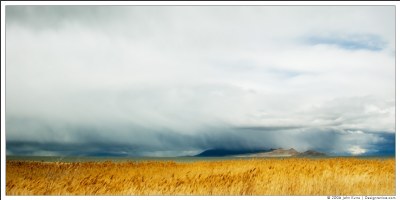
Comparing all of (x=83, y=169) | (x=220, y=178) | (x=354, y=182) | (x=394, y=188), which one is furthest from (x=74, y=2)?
(x=394, y=188)

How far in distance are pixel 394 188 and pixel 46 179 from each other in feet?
30.5

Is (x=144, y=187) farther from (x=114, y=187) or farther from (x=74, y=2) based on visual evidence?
(x=74, y=2)

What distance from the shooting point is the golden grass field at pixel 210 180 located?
13.4m

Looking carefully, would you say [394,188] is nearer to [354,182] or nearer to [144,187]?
[354,182]

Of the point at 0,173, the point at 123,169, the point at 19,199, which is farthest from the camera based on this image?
the point at 123,169

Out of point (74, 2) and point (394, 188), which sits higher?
point (74, 2)

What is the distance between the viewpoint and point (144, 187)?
13883 millimetres

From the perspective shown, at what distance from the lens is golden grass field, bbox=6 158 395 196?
1343 centimetres

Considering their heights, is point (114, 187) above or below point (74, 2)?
below

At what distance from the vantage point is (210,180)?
1370 centimetres

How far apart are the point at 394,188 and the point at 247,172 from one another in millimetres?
3966

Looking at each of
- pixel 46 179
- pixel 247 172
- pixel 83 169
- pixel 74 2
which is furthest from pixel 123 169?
pixel 74 2

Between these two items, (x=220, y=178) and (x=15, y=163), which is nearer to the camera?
(x=220, y=178)

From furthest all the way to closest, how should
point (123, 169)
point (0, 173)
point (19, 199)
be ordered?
point (123, 169) → point (0, 173) → point (19, 199)
